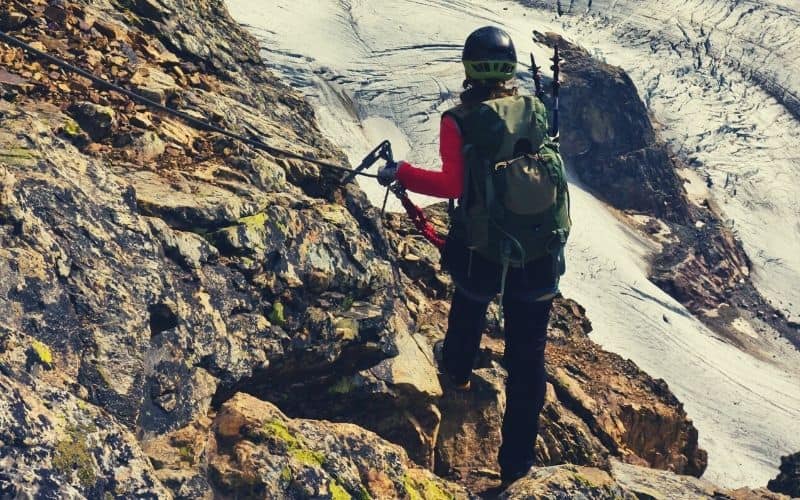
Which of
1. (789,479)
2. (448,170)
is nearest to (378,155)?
(448,170)

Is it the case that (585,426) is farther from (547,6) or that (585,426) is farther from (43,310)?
(547,6)

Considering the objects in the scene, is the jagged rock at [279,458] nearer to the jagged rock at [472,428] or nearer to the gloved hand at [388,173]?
the jagged rock at [472,428]

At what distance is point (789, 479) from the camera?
15008 mm

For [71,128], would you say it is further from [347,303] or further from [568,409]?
[568,409]

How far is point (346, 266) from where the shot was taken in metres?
8.62

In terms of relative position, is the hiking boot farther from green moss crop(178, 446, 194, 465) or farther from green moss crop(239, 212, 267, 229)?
green moss crop(178, 446, 194, 465)

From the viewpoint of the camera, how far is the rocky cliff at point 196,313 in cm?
538

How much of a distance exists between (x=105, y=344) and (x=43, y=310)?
1.64 ft

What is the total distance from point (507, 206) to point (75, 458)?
352 centimetres

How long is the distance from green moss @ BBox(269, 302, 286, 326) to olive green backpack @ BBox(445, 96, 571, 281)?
190 cm

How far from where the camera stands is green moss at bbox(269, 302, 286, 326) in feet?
25.0

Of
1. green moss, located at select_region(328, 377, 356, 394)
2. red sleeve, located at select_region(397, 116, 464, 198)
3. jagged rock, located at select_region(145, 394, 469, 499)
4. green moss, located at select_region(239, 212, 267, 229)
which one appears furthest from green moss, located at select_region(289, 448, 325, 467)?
green moss, located at select_region(239, 212, 267, 229)

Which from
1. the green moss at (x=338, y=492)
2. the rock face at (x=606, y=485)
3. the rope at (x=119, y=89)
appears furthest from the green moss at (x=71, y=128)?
the rock face at (x=606, y=485)

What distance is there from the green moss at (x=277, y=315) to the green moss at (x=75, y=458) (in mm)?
2737
